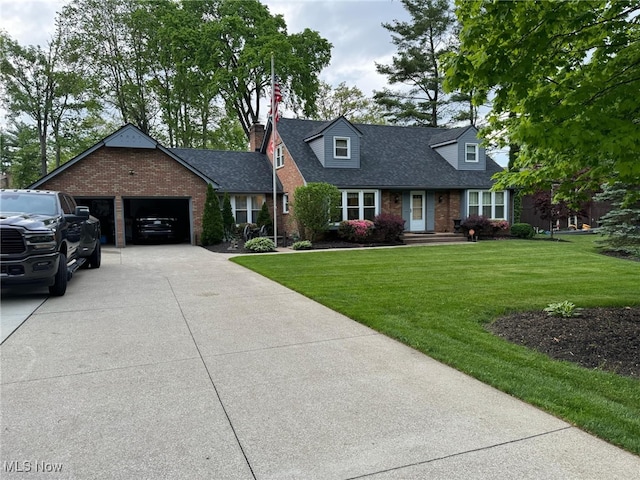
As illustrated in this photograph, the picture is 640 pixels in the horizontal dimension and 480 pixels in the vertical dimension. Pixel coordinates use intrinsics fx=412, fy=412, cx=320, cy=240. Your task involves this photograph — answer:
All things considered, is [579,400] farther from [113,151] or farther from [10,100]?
[10,100]

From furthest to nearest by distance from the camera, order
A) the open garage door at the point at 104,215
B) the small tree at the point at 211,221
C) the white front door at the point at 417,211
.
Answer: the white front door at the point at 417,211 < the open garage door at the point at 104,215 < the small tree at the point at 211,221

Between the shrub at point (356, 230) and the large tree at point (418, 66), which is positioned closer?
the shrub at point (356, 230)

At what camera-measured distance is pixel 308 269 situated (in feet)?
35.2

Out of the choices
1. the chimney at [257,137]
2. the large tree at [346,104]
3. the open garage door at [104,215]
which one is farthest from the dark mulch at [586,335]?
the large tree at [346,104]

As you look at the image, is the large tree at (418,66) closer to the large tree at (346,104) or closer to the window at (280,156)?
the large tree at (346,104)

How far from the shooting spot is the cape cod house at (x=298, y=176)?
18.0 m

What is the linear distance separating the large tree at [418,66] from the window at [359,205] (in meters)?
18.4

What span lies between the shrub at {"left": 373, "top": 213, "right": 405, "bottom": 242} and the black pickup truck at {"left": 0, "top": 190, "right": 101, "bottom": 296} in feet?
40.2

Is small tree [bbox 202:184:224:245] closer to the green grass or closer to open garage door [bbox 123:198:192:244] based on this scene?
open garage door [bbox 123:198:192:244]

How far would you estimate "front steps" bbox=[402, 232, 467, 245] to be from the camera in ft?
64.0

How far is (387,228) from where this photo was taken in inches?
727

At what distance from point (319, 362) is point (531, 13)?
166 inches

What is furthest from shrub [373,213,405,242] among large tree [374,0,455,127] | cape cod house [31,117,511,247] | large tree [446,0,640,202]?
large tree [374,0,455,127]

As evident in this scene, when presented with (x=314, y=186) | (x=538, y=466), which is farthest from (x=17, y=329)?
(x=314, y=186)
